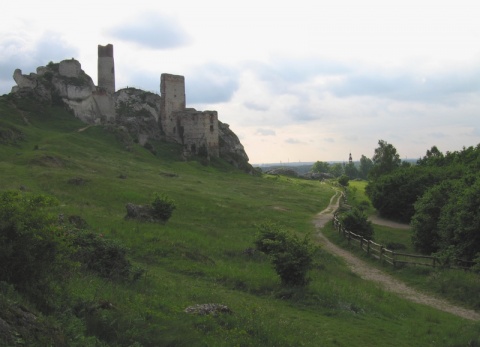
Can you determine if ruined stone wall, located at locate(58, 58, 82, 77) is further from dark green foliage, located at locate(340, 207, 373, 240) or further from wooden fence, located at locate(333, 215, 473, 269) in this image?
wooden fence, located at locate(333, 215, 473, 269)

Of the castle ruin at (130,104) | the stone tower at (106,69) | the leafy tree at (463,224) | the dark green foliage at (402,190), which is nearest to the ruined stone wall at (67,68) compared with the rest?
the castle ruin at (130,104)

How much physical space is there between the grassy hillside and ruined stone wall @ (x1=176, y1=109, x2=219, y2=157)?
142 ft

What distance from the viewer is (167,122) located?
3561 inches

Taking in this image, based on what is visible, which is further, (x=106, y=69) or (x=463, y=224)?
(x=106, y=69)

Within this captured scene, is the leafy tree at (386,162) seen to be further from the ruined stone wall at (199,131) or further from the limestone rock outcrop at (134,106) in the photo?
the ruined stone wall at (199,131)

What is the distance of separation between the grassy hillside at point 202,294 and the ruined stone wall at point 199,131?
43.4 metres

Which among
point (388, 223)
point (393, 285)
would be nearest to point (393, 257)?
point (393, 285)

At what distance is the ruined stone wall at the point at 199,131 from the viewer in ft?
288

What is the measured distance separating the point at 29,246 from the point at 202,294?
23.1 feet

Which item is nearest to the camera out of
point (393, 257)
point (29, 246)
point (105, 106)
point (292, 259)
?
point (29, 246)

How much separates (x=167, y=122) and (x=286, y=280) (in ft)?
250

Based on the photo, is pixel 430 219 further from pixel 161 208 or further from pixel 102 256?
pixel 102 256

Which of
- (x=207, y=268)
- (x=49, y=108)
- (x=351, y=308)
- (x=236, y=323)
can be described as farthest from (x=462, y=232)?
(x=49, y=108)

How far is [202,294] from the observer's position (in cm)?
1436
